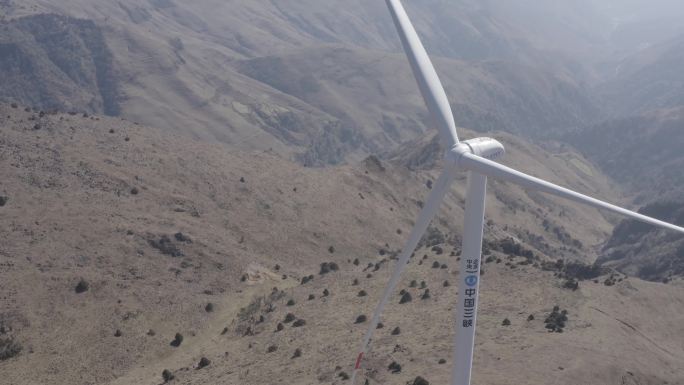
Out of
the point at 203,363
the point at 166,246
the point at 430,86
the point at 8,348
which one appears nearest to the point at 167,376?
the point at 203,363

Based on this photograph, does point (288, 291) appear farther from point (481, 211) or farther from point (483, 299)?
point (481, 211)

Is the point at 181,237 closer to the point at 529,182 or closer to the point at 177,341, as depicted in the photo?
the point at 177,341

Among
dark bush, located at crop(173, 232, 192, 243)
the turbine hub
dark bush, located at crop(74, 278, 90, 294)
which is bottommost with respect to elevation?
dark bush, located at crop(74, 278, 90, 294)

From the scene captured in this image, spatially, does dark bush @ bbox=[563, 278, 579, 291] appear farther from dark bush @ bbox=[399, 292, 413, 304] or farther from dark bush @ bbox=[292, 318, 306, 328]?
dark bush @ bbox=[292, 318, 306, 328]

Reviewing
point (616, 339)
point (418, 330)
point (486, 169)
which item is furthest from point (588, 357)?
point (486, 169)

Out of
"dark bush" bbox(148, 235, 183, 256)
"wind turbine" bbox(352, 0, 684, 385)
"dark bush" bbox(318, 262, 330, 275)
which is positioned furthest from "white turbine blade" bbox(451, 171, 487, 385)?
"dark bush" bbox(148, 235, 183, 256)

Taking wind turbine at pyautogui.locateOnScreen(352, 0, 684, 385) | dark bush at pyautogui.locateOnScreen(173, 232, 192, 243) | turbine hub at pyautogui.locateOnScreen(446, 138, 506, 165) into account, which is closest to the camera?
wind turbine at pyautogui.locateOnScreen(352, 0, 684, 385)
